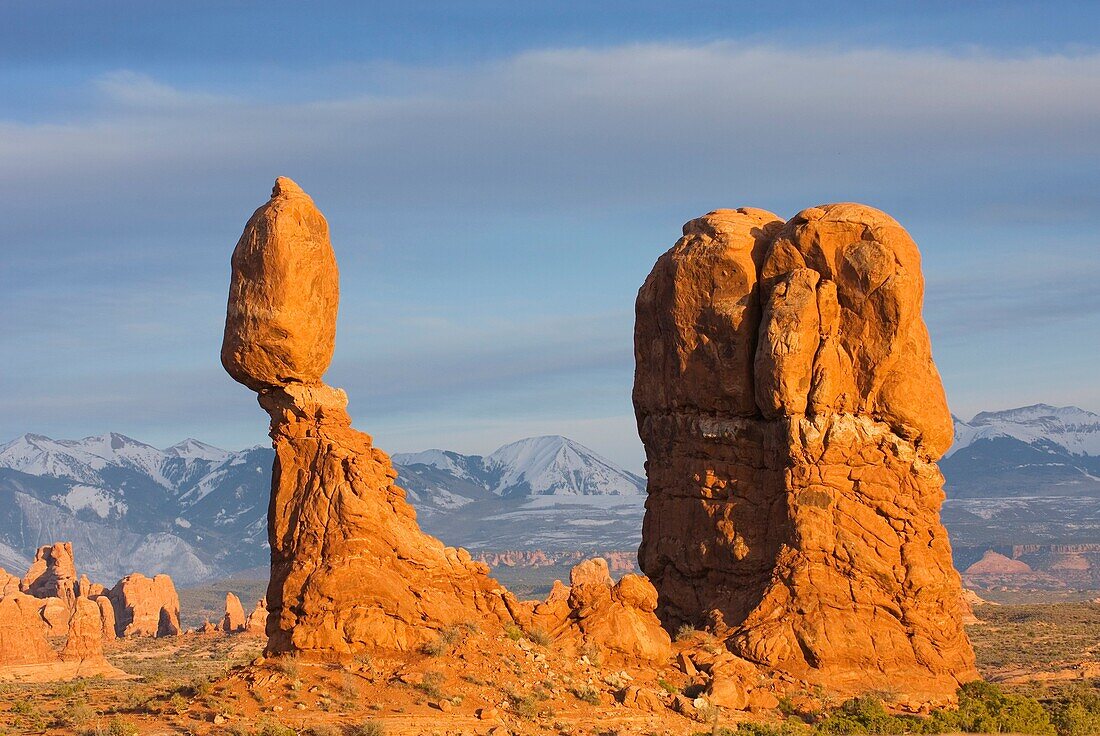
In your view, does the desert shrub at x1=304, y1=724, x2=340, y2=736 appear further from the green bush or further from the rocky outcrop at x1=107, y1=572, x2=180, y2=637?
the rocky outcrop at x1=107, y1=572, x2=180, y2=637

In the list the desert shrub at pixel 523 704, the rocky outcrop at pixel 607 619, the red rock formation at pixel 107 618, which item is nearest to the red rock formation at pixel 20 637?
the red rock formation at pixel 107 618

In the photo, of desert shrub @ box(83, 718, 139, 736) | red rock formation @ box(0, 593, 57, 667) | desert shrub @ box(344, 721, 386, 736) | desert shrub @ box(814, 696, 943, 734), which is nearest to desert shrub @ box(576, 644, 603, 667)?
desert shrub @ box(814, 696, 943, 734)

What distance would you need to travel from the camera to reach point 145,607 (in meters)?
113

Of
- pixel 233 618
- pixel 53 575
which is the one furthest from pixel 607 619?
pixel 53 575

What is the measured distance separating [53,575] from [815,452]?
293ft

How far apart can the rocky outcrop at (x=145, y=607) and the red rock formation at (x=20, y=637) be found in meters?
24.9

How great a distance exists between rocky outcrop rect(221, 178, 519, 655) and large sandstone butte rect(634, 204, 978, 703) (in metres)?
7.20

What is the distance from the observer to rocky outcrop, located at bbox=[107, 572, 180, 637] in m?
111

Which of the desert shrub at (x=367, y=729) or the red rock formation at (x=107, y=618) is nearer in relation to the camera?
the desert shrub at (x=367, y=729)

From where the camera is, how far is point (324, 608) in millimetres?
34031

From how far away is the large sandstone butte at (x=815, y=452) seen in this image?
127ft

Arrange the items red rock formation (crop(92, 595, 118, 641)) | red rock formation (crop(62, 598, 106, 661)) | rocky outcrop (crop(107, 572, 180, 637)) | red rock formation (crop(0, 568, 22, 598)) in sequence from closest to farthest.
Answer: red rock formation (crop(62, 598, 106, 661)) → red rock formation (crop(92, 595, 118, 641)) → red rock formation (crop(0, 568, 22, 598)) → rocky outcrop (crop(107, 572, 180, 637))

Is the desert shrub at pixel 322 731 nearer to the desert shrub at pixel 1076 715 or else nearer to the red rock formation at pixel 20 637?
the desert shrub at pixel 1076 715

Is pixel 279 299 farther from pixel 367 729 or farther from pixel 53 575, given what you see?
pixel 53 575
